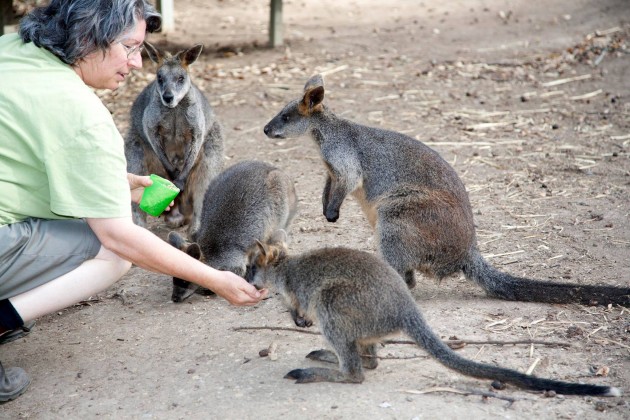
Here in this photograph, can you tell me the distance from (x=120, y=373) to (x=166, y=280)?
1.41 m

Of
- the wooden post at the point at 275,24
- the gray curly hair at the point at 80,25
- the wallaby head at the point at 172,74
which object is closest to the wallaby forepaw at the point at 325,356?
the gray curly hair at the point at 80,25

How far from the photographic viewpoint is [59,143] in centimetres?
364

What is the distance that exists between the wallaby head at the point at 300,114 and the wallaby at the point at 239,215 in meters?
0.35

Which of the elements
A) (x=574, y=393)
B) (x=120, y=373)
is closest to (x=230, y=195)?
(x=120, y=373)

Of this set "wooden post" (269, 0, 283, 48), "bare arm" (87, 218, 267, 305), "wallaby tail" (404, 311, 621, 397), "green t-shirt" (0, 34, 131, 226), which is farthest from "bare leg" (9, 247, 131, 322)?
"wooden post" (269, 0, 283, 48)

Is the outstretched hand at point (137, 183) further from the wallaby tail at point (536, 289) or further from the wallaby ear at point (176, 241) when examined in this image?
the wallaby tail at point (536, 289)

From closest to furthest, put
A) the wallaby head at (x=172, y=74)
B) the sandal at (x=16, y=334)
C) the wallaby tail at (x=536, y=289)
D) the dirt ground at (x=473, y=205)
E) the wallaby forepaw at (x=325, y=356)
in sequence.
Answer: the dirt ground at (x=473, y=205)
the wallaby forepaw at (x=325, y=356)
the wallaby tail at (x=536, y=289)
the sandal at (x=16, y=334)
the wallaby head at (x=172, y=74)

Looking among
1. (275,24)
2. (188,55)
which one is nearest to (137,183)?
(188,55)

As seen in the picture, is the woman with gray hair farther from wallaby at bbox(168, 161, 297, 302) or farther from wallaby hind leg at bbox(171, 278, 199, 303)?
wallaby at bbox(168, 161, 297, 302)

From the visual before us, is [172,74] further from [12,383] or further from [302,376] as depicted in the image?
[302,376]

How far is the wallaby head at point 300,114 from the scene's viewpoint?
561 centimetres

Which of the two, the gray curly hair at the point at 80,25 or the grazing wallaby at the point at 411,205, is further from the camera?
the grazing wallaby at the point at 411,205

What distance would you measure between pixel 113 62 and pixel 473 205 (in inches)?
134

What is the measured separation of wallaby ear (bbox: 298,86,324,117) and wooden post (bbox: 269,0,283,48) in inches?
225
